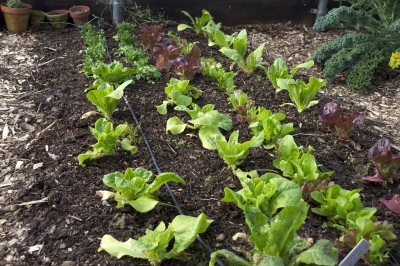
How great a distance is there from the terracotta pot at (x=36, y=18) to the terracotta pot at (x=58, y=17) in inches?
2.8

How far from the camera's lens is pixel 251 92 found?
3719 mm

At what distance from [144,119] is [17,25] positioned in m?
2.77

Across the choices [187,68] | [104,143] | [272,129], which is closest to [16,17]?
[187,68]

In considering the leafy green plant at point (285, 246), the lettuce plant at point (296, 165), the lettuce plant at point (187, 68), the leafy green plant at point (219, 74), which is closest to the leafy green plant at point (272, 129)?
the lettuce plant at point (296, 165)

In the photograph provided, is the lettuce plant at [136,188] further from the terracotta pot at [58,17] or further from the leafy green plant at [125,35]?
the terracotta pot at [58,17]

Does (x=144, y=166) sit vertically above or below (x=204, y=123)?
below

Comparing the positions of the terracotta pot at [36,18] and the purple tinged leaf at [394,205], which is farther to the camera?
the terracotta pot at [36,18]

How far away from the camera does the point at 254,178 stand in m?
2.30

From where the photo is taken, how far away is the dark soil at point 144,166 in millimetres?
2146

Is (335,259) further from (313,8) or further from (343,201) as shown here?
(313,8)

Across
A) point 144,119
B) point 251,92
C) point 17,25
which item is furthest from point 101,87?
point 17,25

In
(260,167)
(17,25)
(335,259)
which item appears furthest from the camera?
(17,25)

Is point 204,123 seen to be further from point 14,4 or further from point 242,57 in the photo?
point 14,4

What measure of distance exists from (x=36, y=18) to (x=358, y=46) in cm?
364
